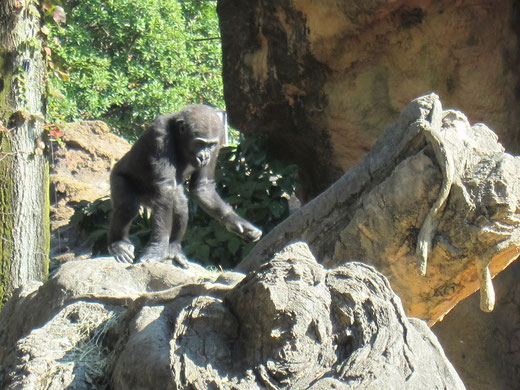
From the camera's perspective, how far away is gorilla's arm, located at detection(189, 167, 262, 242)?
5.69 metres

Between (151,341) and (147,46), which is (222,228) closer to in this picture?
(151,341)

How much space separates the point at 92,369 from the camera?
2.67m

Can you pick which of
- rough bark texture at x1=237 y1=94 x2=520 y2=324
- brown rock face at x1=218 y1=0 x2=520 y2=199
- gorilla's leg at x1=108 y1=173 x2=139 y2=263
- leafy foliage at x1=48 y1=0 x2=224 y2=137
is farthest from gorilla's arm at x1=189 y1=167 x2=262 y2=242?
leafy foliage at x1=48 y1=0 x2=224 y2=137

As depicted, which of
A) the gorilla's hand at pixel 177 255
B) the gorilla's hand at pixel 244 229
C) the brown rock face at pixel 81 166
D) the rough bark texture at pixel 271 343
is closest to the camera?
the rough bark texture at pixel 271 343

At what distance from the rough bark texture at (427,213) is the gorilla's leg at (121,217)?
169 centimetres

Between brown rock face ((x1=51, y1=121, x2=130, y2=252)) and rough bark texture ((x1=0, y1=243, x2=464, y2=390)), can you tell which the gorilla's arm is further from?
brown rock face ((x1=51, y1=121, x2=130, y2=252))

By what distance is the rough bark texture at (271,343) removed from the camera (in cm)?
221

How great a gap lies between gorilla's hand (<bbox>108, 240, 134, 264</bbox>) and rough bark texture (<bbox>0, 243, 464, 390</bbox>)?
2586 millimetres

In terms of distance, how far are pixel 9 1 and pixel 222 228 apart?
2.79 m

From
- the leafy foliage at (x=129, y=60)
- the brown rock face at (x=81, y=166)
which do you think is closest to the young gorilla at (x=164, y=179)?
the brown rock face at (x=81, y=166)

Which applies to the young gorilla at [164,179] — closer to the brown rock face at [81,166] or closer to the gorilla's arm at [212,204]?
the gorilla's arm at [212,204]

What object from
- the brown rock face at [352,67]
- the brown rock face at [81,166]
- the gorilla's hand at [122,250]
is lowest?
the brown rock face at [81,166]

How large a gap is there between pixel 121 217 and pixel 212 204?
0.68 metres

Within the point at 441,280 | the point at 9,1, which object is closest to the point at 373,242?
the point at 441,280
